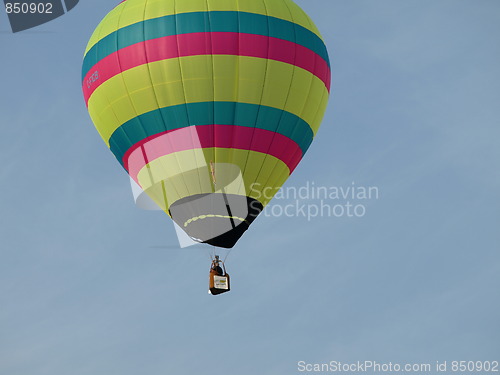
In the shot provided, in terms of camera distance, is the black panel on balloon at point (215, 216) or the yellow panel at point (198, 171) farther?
the black panel on balloon at point (215, 216)

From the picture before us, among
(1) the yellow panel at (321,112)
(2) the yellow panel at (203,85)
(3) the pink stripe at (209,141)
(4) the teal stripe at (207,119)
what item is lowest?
(3) the pink stripe at (209,141)

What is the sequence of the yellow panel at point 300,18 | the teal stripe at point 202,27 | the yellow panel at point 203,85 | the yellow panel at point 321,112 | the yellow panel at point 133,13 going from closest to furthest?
the yellow panel at point 203,85 → the teal stripe at point 202,27 → the yellow panel at point 133,13 → the yellow panel at point 300,18 → the yellow panel at point 321,112

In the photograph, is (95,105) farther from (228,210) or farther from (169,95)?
(228,210)

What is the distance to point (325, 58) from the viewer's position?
24.3 m

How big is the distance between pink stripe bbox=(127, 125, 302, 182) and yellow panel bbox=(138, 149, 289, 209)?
101mm

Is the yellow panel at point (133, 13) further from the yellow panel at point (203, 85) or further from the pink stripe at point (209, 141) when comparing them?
the pink stripe at point (209, 141)

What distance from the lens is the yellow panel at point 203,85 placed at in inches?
890

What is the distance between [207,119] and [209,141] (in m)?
0.41

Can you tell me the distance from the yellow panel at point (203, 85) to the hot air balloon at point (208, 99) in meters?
0.02

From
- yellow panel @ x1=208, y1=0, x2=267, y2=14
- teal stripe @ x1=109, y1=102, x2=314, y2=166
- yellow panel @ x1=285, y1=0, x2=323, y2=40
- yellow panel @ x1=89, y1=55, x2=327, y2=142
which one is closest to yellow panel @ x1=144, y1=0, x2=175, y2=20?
yellow panel @ x1=208, y1=0, x2=267, y2=14

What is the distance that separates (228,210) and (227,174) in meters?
0.71

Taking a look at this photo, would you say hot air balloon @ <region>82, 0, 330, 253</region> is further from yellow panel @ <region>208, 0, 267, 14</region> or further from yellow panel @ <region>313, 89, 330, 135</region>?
yellow panel @ <region>313, 89, 330, 135</region>

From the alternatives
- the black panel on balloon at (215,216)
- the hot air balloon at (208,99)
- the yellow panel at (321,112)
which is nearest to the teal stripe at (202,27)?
the hot air balloon at (208,99)

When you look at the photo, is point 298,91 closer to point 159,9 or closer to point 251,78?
point 251,78
